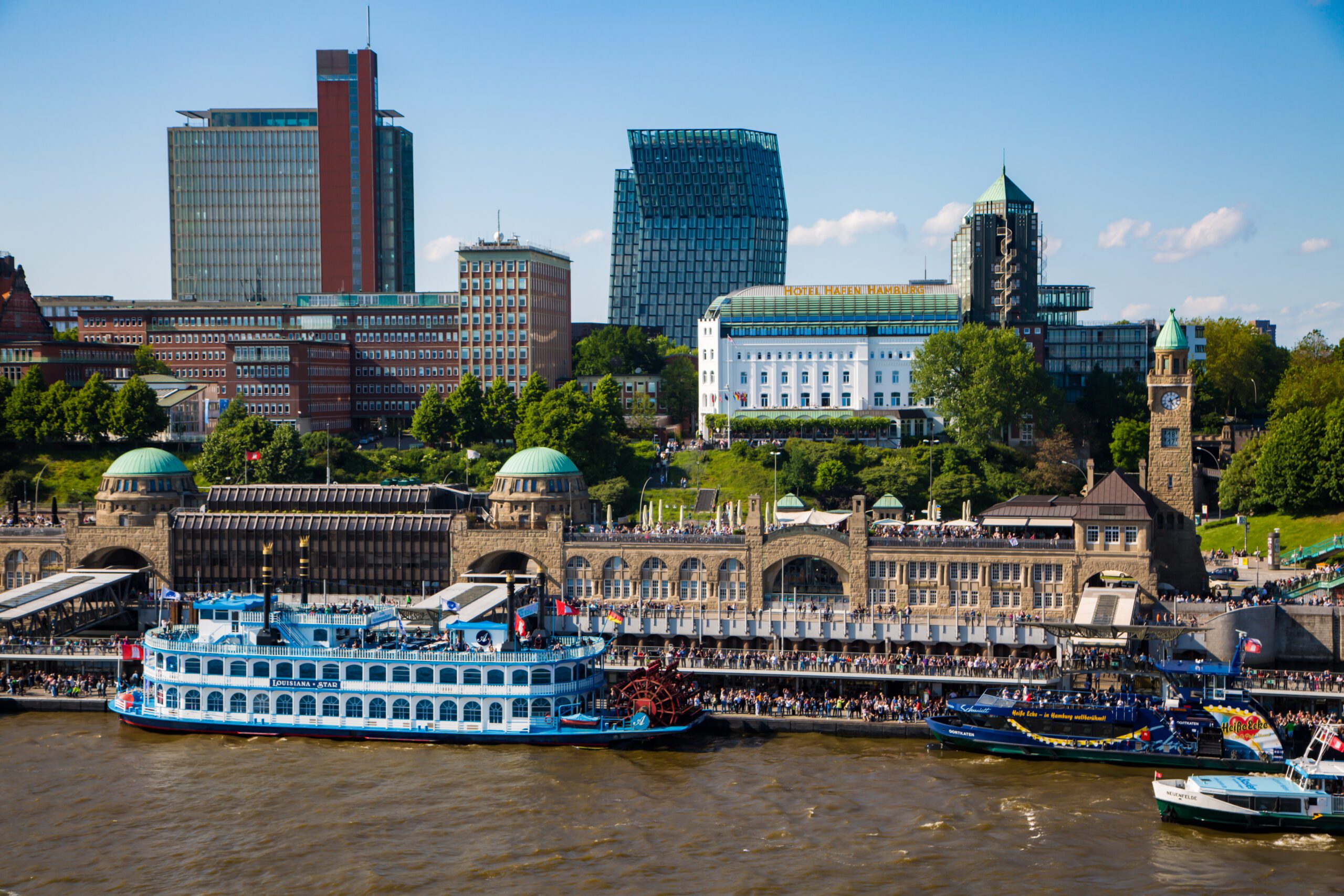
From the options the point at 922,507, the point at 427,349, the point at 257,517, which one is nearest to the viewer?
the point at 257,517

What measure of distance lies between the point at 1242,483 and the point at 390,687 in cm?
8958

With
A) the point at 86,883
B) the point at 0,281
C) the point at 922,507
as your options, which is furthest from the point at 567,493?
the point at 0,281

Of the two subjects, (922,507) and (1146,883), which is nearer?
(1146,883)

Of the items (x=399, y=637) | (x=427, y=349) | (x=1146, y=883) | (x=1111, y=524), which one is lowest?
(x=1146, y=883)

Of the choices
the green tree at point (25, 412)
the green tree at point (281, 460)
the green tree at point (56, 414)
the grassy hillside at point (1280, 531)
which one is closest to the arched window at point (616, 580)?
the grassy hillside at point (1280, 531)

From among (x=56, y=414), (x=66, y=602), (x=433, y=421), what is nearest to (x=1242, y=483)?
(x=433, y=421)

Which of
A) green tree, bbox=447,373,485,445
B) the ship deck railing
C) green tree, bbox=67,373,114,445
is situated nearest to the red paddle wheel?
the ship deck railing

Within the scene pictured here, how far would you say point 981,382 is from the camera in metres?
161

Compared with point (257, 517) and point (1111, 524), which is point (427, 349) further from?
point (1111, 524)

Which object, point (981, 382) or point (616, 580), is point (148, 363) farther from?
point (616, 580)

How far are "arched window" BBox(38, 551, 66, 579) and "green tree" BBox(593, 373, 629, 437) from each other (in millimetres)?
61435

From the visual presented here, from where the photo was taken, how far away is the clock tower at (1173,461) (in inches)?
3969

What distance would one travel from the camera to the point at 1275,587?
321 ft

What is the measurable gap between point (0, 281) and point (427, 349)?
53.7 m
